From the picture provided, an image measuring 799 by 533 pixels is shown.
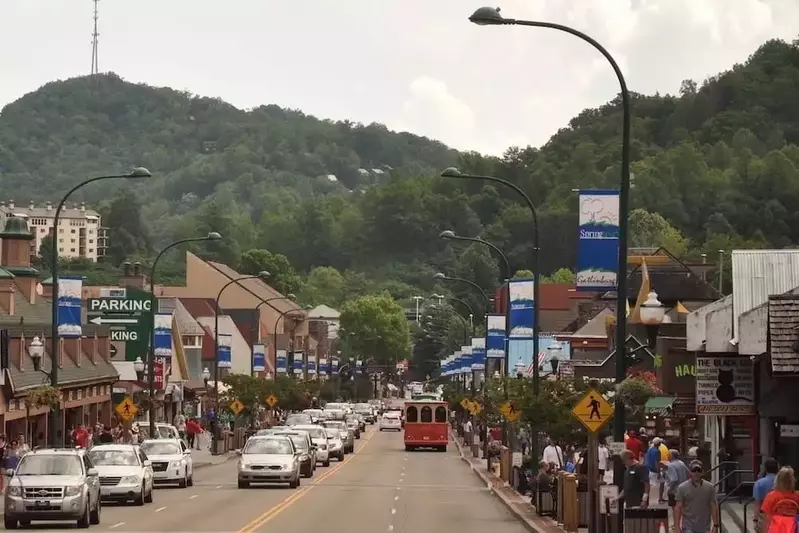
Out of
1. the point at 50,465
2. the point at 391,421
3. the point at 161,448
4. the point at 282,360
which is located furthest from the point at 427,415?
the point at 50,465

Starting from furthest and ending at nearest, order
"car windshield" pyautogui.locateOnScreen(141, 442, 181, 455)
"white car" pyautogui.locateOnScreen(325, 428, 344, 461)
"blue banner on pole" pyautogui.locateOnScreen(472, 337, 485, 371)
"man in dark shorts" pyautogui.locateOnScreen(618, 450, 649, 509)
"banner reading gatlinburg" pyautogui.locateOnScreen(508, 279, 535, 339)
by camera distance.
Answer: "blue banner on pole" pyautogui.locateOnScreen(472, 337, 485, 371)
"white car" pyautogui.locateOnScreen(325, 428, 344, 461)
"car windshield" pyautogui.locateOnScreen(141, 442, 181, 455)
"banner reading gatlinburg" pyautogui.locateOnScreen(508, 279, 535, 339)
"man in dark shorts" pyautogui.locateOnScreen(618, 450, 649, 509)

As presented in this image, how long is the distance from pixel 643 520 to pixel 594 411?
375cm

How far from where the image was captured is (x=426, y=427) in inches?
3509

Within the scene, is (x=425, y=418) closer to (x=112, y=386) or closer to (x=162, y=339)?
(x=112, y=386)

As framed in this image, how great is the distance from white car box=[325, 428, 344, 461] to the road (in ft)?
29.2

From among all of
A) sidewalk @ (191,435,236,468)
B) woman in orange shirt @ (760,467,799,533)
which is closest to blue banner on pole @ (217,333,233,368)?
sidewalk @ (191,435,236,468)

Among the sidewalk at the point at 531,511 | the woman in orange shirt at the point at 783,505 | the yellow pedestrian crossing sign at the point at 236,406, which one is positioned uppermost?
the yellow pedestrian crossing sign at the point at 236,406

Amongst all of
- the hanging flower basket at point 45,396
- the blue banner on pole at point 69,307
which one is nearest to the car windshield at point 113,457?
the hanging flower basket at point 45,396

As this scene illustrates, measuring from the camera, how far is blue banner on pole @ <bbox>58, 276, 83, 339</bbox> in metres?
44.9

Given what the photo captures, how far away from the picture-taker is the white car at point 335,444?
72244mm

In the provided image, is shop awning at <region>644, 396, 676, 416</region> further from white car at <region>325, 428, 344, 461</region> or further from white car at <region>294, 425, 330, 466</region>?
white car at <region>325, 428, 344, 461</region>

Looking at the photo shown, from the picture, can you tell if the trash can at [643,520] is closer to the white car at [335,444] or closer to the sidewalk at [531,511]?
the sidewalk at [531,511]

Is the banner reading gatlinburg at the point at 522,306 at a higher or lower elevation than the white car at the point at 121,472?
higher

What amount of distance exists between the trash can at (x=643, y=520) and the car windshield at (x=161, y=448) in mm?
27512
